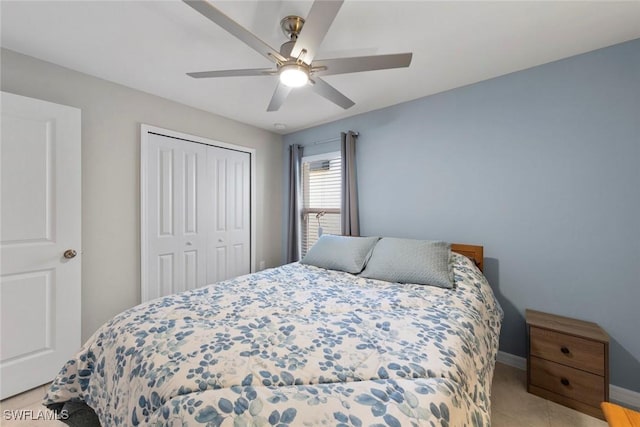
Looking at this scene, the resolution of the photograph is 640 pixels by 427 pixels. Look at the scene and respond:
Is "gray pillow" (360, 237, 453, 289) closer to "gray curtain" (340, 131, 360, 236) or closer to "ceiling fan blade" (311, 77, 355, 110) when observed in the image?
"gray curtain" (340, 131, 360, 236)

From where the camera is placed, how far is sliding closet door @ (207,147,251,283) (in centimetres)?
308

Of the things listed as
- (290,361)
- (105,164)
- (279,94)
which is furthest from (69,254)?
(290,361)

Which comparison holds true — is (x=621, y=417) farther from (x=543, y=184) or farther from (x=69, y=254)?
(x=69, y=254)

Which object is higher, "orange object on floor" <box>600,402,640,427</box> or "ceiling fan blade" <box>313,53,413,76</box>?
"ceiling fan blade" <box>313,53,413,76</box>

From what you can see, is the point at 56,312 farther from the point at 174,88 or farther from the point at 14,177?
the point at 174,88

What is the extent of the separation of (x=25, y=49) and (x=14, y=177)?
0.92 metres

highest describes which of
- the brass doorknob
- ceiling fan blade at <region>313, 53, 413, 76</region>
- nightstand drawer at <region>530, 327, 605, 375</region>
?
ceiling fan blade at <region>313, 53, 413, 76</region>

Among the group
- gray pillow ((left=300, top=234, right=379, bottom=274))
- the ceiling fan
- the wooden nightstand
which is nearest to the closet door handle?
→ the ceiling fan

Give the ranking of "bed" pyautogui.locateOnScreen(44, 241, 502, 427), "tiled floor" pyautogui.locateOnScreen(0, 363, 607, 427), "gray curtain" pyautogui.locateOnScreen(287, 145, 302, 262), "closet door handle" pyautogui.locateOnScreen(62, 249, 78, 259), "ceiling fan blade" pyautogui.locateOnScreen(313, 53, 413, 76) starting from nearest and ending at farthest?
"bed" pyautogui.locateOnScreen(44, 241, 502, 427) → "ceiling fan blade" pyautogui.locateOnScreen(313, 53, 413, 76) → "tiled floor" pyautogui.locateOnScreen(0, 363, 607, 427) → "closet door handle" pyautogui.locateOnScreen(62, 249, 78, 259) → "gray curtain" pyautogui.locateOnScreen(287, 145, 302, 262)

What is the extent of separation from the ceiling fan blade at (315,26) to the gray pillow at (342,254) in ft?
5.15

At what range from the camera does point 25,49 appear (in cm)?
A: 184

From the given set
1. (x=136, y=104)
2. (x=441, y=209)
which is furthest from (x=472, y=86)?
(x=136, y=104)

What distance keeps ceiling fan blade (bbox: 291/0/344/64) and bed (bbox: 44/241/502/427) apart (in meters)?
1.38

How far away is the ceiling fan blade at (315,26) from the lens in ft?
3.44
